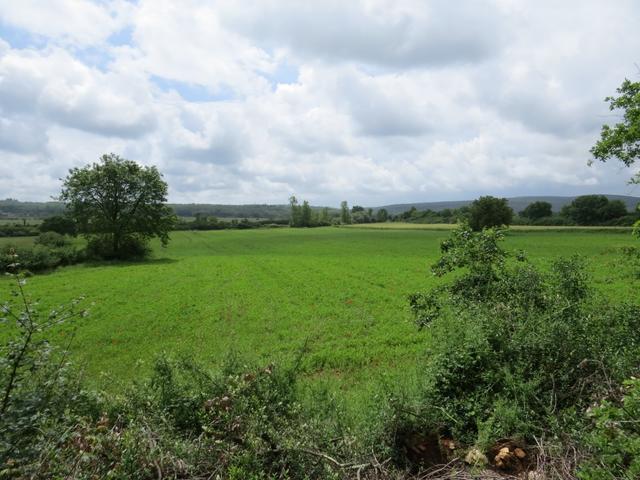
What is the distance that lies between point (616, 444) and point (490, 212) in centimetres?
8209

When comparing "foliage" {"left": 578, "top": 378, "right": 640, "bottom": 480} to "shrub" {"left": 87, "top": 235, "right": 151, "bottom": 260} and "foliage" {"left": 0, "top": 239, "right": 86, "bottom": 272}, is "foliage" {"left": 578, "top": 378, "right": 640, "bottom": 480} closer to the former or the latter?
"foliage" {"left": 0, "top": 239, "right": 86, "bottom": 272}

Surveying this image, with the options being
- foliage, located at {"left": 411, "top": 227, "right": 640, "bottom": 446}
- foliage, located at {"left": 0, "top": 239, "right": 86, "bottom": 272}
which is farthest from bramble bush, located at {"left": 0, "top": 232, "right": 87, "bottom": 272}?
foliage, located at {"left": 411, "top": 227, "right": 640, "bottom": 446}

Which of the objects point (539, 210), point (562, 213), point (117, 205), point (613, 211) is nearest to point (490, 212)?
point (613, 211)

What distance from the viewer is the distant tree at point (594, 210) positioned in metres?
97.2

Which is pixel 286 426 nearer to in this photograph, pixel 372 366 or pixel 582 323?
pixel 582 323

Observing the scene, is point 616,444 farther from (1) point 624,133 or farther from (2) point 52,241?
(2) point 52,241

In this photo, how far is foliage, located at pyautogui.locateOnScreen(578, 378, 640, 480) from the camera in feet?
10.9

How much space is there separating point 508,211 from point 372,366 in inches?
3096

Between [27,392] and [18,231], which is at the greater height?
[18,231]

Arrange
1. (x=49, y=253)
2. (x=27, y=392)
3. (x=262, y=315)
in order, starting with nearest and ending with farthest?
(x=27, y=392)
(x=262, y=315)
(x=49, y=253)

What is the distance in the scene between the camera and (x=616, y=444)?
3.53 m

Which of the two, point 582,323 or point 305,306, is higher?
point 582,323

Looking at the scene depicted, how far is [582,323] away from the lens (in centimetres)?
649

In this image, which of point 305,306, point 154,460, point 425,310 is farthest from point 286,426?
point 305,306
